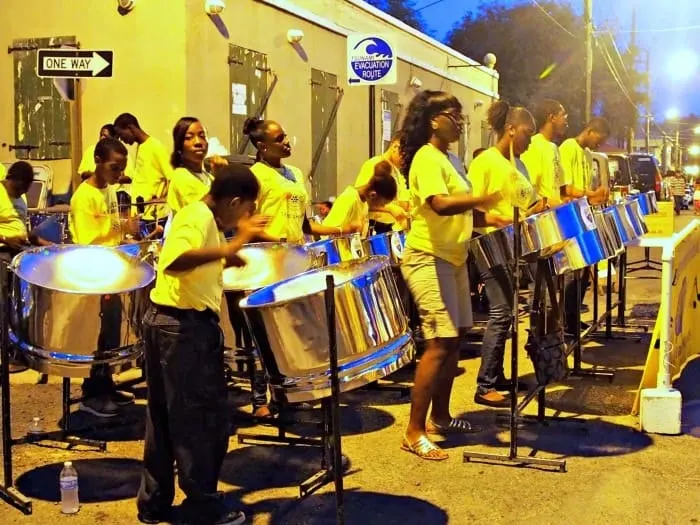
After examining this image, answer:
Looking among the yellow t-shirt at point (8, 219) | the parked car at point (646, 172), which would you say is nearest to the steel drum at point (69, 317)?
the yellow t-shirt at point (8, 219)

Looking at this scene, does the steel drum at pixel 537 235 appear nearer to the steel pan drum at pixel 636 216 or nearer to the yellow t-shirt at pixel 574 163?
the steel pan drum at pixel 636 216

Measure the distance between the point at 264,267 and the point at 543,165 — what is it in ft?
8.66

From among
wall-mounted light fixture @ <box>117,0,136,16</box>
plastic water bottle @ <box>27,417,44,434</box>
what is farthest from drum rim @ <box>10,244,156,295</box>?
wall-mounted light fixture @ <box>117,0,136,16</box>

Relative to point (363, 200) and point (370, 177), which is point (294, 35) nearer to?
point (370, 177)

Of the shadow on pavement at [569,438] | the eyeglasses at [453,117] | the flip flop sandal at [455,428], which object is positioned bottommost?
the shadow on pavement at [569,438]

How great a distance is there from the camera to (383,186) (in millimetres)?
5941

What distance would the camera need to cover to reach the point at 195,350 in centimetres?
336

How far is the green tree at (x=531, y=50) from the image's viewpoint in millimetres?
35438

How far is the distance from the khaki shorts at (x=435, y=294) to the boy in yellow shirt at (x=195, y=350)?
116 cm

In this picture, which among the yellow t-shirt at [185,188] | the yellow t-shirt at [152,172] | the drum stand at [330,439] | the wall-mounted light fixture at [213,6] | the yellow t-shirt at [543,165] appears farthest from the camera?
the wall-mounted light fixture at [213,6]

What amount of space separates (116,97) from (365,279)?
6.58m

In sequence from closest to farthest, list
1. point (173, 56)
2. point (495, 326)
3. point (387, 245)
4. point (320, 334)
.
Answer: point (320, 334)
point (495, 326)
point (387, 245)
point (173, 56)

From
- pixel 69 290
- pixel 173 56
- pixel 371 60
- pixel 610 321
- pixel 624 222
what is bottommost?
pixel 610 321

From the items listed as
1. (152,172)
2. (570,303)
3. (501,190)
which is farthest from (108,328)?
(570,303)
